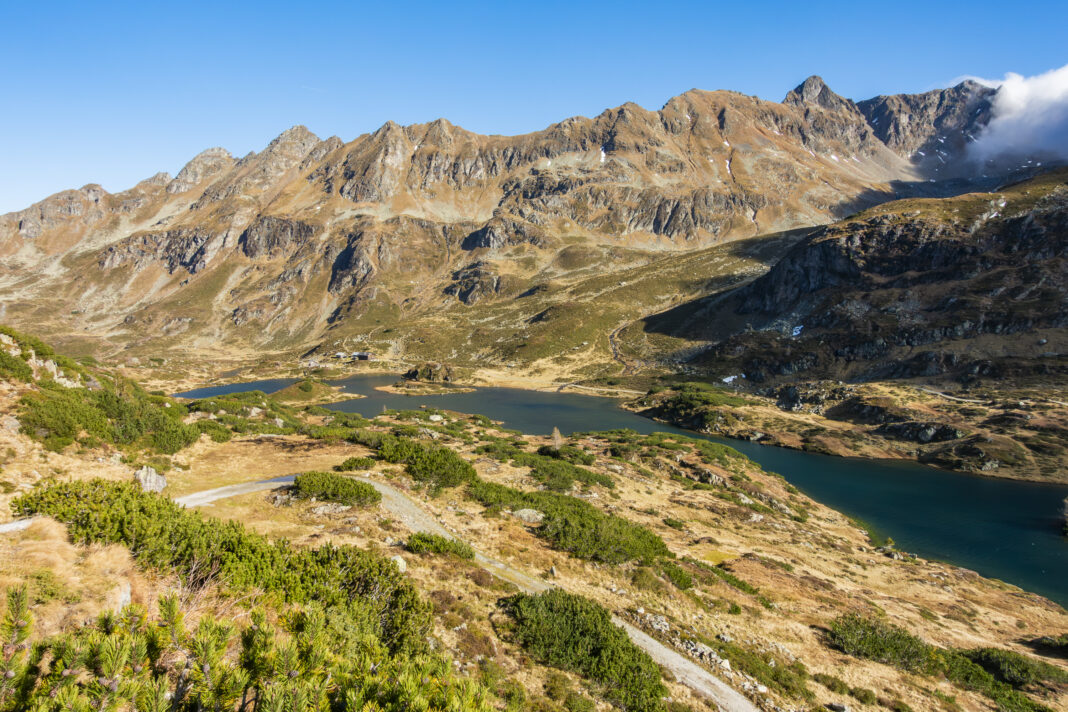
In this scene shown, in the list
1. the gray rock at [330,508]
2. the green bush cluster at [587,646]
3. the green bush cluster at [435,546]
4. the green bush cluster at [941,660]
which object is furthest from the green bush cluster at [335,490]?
the green bush cluster at [941,660]

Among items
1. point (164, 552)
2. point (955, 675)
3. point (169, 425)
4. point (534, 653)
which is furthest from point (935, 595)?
point (169, 425)

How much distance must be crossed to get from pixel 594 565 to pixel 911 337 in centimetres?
13261

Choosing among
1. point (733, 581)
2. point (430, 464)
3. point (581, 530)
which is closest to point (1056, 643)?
point (733, 581)

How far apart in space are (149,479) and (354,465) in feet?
32.5

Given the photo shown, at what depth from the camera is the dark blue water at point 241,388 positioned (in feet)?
375

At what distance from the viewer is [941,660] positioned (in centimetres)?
1722

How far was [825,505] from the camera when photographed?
53.2 m

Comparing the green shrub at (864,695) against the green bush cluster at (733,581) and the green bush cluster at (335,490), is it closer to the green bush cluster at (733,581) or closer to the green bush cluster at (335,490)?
the green bush cluster at (733,581)

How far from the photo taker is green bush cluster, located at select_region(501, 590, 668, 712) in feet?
40.0

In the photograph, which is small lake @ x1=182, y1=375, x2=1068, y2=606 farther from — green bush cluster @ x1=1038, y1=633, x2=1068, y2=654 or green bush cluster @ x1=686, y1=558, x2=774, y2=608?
green bush cluster @ x1=686, y1=558, x2=774, y2=608

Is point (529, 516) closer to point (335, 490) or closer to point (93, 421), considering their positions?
point (335, 490)

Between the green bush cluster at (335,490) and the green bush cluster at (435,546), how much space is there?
4665 mm

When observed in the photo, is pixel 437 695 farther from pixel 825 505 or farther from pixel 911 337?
pixel 911 337

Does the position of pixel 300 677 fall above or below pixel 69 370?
below
